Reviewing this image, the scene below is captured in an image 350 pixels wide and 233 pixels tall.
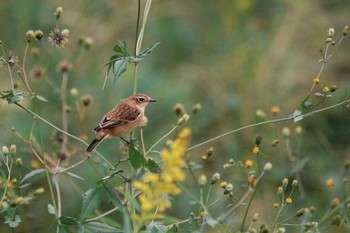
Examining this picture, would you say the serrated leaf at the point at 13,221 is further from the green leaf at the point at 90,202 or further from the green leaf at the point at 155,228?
the green leaf at the point at 155,228

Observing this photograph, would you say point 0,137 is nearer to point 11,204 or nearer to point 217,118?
point 217,118

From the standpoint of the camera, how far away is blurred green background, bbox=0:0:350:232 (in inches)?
220

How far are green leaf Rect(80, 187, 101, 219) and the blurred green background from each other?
2.26 metres

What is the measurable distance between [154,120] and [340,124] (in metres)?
1.41

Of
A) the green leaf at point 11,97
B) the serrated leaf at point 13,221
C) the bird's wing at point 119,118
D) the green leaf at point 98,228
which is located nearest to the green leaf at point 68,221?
the green leaf at point 98,228

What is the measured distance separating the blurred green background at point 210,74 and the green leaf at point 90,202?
7.41ft

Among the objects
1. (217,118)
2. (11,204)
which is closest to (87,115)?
(217,118)

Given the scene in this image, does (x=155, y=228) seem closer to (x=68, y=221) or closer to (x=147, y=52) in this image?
(x=68, y=221)

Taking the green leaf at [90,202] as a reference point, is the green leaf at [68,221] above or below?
below

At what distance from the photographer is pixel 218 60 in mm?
6688

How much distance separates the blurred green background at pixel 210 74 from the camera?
559cm

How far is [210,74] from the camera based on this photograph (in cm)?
664

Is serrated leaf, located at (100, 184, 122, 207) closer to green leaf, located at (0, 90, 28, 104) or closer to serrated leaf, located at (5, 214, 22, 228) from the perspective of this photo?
serrated leaf, located at (5, 214, 22, 228)

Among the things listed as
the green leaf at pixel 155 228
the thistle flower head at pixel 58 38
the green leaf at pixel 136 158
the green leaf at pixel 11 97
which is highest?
the thistle flower head at pixel 58 38
